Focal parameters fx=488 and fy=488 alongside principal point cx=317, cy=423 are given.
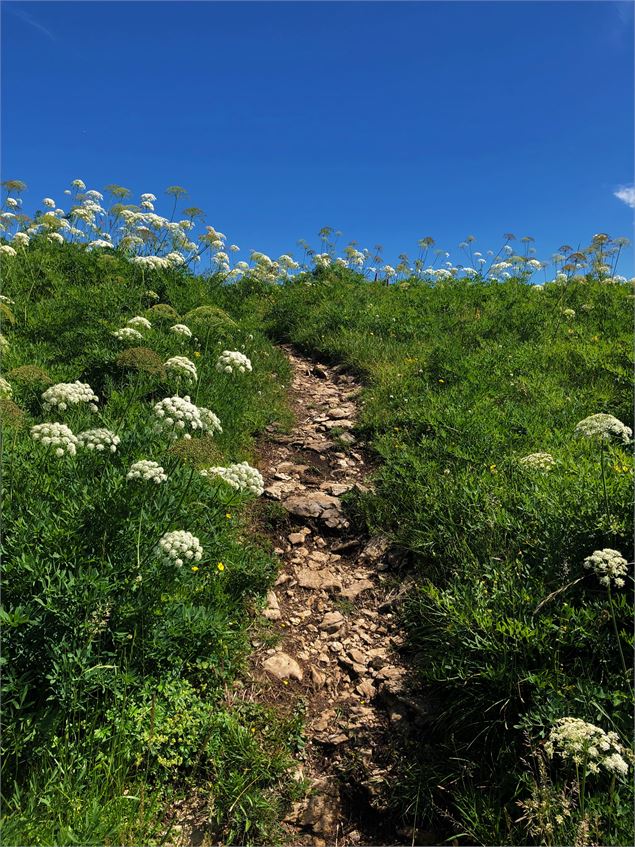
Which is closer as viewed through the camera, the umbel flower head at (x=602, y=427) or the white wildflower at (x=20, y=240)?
the umbel flower head at (x=602, y=427)

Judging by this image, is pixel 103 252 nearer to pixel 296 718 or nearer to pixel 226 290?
pixel 226 290

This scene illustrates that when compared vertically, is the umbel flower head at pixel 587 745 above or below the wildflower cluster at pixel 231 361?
below

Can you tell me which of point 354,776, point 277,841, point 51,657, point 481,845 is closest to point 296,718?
point 354,776

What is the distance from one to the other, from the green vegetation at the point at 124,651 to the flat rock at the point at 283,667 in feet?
0.83

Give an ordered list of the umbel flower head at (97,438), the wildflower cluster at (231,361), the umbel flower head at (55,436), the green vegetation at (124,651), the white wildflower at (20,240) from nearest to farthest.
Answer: the green vegetation at (124,651) → the umbel flower head at (55,436) → the umbel flower head at (97,438) → the wildflower cluster at (231,361) → the white wildflower at (20,240)

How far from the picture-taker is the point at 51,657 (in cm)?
299

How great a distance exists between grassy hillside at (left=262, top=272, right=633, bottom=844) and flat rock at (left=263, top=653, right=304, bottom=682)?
999 mm

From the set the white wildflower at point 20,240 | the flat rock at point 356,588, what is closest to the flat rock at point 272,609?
the flat rock at point 356,588

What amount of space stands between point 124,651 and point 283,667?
4.82 feet

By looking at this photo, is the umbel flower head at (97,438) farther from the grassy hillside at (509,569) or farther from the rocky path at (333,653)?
the grassy hillside at (509,569)

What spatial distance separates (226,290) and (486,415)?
9069 mm

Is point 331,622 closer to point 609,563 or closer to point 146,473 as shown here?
point 146,473

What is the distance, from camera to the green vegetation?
279 centimetres

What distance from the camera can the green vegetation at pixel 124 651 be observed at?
2.79 m
